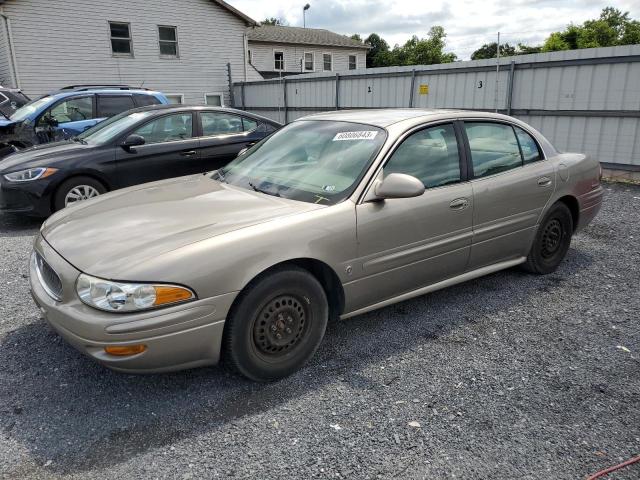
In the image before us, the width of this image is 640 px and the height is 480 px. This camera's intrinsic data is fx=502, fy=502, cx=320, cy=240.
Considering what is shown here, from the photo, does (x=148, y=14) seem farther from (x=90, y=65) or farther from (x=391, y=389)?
(x=391, y=389)

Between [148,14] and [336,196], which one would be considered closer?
[336,196]

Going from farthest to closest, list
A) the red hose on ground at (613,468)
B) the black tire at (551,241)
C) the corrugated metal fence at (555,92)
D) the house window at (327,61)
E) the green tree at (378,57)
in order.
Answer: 1. the green tree at (378,57)
2. the house window at (327,61)
3. the corrugated metal fence at (555,92)
4. the black tire at (551,241)
5. the red hose on ground at (613,468)

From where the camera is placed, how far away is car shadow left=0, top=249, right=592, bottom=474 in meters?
2.50

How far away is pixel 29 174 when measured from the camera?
19.7 ft

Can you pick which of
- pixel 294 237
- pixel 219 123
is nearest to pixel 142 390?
pixel 294 237

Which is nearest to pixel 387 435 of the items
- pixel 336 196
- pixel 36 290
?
pixel 336 196

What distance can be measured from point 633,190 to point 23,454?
8.82 meters

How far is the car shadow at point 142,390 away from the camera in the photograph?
2.50 metres

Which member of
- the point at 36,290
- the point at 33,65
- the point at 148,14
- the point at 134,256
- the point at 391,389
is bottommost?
the point at 391,389

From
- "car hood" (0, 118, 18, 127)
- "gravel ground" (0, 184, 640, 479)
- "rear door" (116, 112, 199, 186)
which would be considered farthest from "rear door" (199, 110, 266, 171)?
"car hood" (0, 118, 18, 127)

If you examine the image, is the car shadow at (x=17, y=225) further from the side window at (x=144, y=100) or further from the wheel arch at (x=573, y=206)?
the wheel arch at (x=573, y=206)

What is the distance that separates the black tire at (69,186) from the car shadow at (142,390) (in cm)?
293

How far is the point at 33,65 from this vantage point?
55.8 ft

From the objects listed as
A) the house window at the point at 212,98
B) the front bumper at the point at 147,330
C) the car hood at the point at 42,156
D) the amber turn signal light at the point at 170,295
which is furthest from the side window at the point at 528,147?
the house window at the point at 212,98
